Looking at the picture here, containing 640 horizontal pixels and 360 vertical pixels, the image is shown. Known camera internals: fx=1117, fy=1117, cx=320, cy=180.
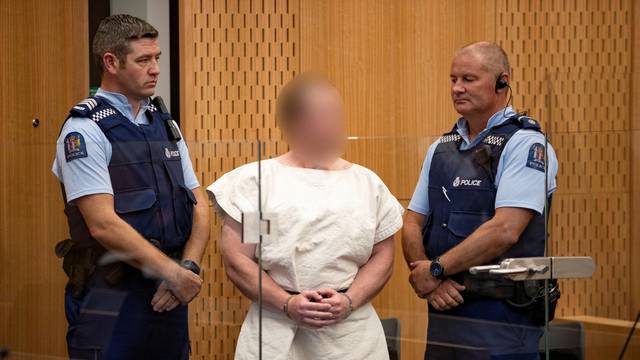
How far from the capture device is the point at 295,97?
3.47 metres

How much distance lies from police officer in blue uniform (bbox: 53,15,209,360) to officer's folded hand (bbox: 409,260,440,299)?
709mm

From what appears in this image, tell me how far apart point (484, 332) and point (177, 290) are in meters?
1.00

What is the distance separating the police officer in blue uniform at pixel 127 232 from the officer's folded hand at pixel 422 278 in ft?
2.32

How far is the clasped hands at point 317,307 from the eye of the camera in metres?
3.32

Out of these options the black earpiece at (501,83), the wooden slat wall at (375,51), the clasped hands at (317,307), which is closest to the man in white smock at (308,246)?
the clasped hands at (317,307)

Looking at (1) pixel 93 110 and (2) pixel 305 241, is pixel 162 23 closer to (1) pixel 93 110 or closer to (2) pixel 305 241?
(1) pixel 93 110

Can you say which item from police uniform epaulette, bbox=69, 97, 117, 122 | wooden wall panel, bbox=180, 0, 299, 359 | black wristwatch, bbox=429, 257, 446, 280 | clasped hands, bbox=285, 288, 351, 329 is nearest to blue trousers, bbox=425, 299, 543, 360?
black wristwatch, bbox=429, 257, 446, 280

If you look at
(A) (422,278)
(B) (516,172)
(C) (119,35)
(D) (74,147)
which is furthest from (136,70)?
(B) (516,172)

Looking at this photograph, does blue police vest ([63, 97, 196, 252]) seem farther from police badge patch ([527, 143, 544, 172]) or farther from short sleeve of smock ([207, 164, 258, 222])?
police badge patch ([527, 143, 544, 172])

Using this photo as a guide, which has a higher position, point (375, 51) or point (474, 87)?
point (375, 51)

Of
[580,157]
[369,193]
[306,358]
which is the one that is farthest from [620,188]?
[306,358]

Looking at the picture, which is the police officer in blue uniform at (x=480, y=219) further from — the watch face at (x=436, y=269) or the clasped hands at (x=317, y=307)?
the clasped hands at (x=317, y=307)

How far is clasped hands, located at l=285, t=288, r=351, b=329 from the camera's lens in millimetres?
3322

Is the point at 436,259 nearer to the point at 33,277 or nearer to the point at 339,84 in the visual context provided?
the point at 33,277
